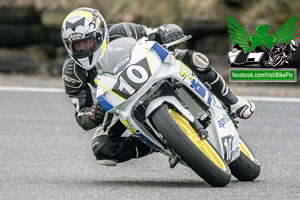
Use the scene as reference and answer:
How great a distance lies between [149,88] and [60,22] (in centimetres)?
726

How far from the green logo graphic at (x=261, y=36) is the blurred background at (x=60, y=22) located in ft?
0.55

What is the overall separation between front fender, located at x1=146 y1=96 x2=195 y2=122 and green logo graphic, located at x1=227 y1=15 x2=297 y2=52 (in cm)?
515

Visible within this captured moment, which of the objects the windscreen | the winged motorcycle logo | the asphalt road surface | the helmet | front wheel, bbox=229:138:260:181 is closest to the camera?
the windscreen

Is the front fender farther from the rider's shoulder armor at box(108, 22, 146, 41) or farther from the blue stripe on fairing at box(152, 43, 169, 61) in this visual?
the rider's shoulder armor at box(108, 22, 146, 41)

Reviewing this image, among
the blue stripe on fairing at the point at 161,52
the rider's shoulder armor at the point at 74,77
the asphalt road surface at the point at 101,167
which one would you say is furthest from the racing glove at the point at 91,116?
the blue stripe on fairing at the point at 161,52

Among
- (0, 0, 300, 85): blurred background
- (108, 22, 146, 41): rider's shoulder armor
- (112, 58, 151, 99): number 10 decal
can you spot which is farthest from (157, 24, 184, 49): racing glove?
(0, 0, 300, 85): blurred background

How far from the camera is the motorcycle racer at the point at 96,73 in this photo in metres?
5.18

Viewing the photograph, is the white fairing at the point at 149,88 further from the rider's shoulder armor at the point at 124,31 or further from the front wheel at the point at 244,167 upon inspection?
the rider's shoulder armor at the point at 124,31

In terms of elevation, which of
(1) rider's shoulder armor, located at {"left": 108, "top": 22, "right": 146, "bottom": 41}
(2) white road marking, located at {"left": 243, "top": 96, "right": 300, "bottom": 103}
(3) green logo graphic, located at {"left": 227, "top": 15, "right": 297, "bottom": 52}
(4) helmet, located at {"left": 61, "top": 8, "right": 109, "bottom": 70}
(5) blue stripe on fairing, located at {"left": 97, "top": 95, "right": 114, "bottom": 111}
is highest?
(4) helmet, located at {"left": 61, "top": 8, "right": 109, "bottom": 70}

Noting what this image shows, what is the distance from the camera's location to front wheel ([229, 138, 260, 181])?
17.4 ft

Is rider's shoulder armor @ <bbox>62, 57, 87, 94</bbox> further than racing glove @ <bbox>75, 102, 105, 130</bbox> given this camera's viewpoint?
Yes

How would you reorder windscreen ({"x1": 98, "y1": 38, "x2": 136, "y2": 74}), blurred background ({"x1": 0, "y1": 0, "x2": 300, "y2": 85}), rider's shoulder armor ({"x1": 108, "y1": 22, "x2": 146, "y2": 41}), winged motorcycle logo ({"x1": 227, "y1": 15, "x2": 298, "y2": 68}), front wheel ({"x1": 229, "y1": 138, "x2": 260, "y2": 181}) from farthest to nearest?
1. blurred background ({"x1": 0, "y1": 0, "x2": 300, "y2": 85})
2. winged motorcycle logo ({"x1": 227, "y1": 15, "x2": 298, "y2": 68})
3. rider's shoulder armor ({"x1": 108, "y1": 22, "x2": 146, "y2": 41})
4. front wheel ({"x1": 229, "y1": 138, "x2": 260, "y2": 181})
5. windscreen ({"x1": 98, "y1": 38, "x2": 136, "y2": 74})

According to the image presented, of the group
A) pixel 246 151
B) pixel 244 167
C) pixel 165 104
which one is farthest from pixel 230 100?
pixel 165 104

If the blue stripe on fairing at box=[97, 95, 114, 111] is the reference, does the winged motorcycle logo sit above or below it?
below
